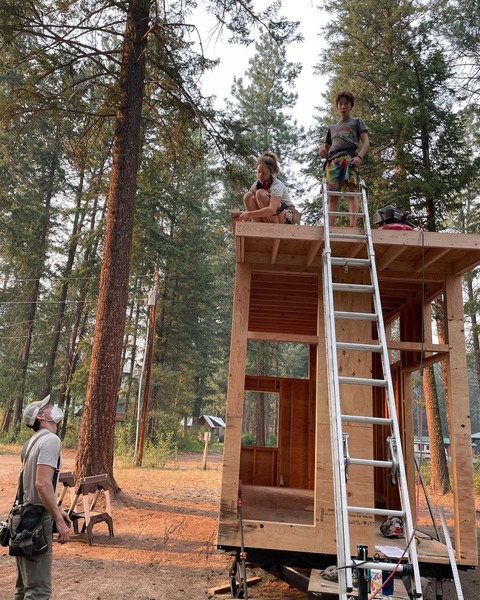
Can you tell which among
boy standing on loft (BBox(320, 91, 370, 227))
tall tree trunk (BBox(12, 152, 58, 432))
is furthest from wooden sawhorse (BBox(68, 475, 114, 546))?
tall tree trunk (BBox(12, 152, 58, 432))

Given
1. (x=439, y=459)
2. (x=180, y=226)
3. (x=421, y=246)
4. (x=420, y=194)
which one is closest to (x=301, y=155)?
(x=180, y=226)

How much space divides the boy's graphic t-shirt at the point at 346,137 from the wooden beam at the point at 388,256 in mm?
1399

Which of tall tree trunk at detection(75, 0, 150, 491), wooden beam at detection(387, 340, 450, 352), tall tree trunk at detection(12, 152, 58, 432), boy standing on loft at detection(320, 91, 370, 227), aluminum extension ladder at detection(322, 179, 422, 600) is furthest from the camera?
tall tree trunk at detection(12, 152, 58, 432)

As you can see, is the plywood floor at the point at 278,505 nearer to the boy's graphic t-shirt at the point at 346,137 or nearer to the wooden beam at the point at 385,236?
the wooden beam at the point at 385,236

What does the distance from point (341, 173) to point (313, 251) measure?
1.20 metres

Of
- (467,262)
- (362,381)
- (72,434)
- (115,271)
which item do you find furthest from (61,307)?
(362,381)

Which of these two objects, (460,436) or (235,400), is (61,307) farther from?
(460,436)

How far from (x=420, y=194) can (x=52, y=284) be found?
21420 mm

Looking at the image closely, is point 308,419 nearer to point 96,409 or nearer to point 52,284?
point 96,409

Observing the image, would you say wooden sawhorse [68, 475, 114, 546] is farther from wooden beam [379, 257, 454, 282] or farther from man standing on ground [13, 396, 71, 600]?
wooden beam [379, 257, 454, 282]

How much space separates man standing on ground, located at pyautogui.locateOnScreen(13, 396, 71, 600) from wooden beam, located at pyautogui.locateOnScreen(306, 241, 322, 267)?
300 cm

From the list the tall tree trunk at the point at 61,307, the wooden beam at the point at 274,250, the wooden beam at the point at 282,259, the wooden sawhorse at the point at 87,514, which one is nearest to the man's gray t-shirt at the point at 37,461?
the wooden beam at the point at 274,250

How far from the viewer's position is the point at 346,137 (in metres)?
5.47

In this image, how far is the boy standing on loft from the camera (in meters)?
5.39
